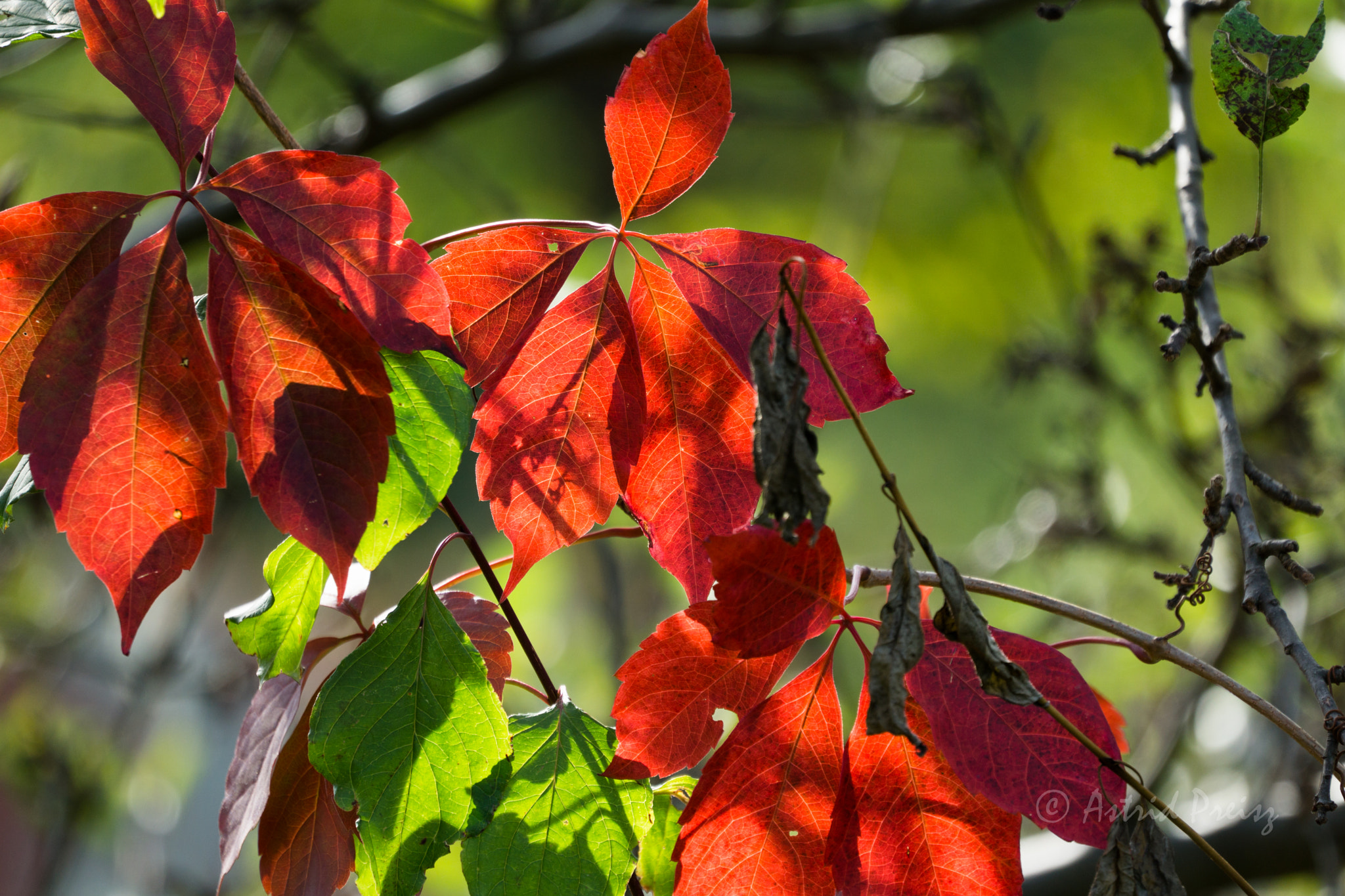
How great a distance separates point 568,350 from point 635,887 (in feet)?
1.02

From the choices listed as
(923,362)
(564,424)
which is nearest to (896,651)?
(564,424)

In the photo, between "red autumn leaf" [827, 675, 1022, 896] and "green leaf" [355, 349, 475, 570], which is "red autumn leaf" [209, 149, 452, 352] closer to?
"green leaf" [355, 349, 475, 570]

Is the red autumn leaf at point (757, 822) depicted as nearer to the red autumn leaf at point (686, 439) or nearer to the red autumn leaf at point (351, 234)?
the red autumn leaf at point (686, 439)

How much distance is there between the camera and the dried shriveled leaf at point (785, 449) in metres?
0.35

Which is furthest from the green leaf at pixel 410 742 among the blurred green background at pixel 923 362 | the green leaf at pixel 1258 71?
the blurred green background at pixel 923 362

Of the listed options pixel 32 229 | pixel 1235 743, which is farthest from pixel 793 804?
pixel 1235 743

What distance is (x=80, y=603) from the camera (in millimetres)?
2084

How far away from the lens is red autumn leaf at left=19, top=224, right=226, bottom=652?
0.39 m

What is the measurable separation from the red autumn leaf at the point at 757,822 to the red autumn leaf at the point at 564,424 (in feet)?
0.44

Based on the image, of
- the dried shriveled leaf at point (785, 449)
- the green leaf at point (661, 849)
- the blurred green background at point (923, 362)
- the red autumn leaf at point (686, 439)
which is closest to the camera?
the dried shriveled leaf at point (785, 449)

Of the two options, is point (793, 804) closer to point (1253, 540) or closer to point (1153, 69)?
point (1253, 540)

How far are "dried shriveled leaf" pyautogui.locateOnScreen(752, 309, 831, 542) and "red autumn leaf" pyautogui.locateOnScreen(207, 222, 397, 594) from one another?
0.54 feet

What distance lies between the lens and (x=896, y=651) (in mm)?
357

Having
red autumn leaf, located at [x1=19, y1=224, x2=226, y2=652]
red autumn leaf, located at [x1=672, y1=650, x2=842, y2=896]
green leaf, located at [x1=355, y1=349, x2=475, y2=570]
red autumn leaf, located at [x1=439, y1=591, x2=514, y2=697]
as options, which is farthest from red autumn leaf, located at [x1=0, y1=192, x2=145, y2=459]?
red autumn leaf, located at [x1=672, y1=650, x2=842, y2=896]
